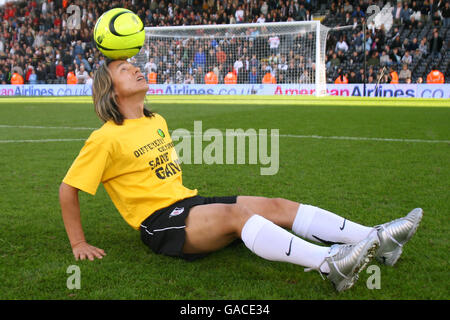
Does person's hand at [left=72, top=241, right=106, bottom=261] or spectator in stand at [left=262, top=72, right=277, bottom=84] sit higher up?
person's hand at [left=72, top=241, right=106, bottom=261]

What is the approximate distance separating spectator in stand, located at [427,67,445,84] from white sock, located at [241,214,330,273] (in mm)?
18941

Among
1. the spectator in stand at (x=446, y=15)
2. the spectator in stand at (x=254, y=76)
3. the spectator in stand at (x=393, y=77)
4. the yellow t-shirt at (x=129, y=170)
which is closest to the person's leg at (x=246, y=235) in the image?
the yellow t-shirt at (x=129, y=170)

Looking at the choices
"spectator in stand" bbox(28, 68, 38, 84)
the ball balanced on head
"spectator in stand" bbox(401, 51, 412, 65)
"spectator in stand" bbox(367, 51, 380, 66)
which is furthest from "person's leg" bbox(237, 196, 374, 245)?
"spectator in stand" bbox(28, 68, 38, 84)

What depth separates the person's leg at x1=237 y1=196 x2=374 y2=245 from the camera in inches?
105

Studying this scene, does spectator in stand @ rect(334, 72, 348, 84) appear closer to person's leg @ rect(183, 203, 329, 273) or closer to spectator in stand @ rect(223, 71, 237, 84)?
spectator in stand @ rect(223, 71, 237, 84)

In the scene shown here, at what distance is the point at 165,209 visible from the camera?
2715mm

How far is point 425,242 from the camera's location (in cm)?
294

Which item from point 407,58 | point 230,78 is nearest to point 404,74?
point 407,58

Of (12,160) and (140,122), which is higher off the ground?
(140,122)

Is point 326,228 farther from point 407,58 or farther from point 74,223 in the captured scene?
point 407,58

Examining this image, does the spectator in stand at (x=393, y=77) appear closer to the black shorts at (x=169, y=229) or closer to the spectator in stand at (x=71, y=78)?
the spectator in stand at (x=71, y=78)
